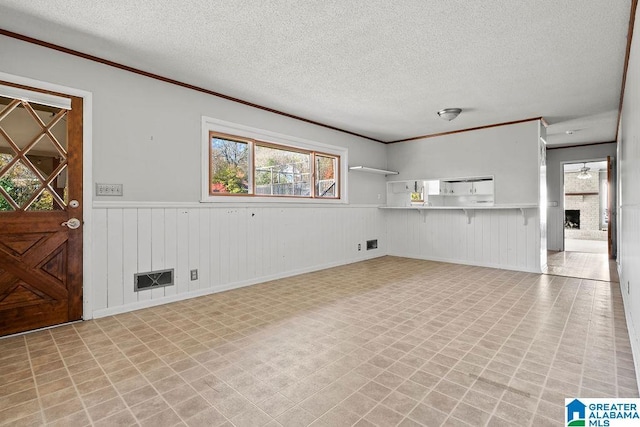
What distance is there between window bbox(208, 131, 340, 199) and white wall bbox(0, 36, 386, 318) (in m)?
0.24

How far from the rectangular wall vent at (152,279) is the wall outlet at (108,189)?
2.85 feet

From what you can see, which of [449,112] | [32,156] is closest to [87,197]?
[32,156]

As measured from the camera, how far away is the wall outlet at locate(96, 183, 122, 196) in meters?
3.16

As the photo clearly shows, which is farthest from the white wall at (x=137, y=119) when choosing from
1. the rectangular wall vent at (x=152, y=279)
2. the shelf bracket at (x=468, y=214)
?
the shelf bracket at (x=468, y=214)

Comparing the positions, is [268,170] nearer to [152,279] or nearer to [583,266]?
[152,279]

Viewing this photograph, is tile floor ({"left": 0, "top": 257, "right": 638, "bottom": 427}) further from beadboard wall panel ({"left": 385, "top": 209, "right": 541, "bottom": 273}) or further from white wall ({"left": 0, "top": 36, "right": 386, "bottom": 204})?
beadboard wall panel ({"left": 385, "top": 209, "right": 541, "bottom": 273})

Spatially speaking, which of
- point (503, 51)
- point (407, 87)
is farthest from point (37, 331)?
point (503, 51)

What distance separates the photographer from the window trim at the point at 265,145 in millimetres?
3996

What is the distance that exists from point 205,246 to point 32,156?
1832 mm

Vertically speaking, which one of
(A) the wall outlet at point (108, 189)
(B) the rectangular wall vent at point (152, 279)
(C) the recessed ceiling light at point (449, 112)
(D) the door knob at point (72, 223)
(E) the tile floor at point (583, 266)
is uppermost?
(C) the recessed ceiling light at point (449, 112)

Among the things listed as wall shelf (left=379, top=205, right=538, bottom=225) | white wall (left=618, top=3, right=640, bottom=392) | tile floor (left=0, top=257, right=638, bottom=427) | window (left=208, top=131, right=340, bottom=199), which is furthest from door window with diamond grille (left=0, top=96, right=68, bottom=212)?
wall shelf (left=379, top=205, right=538, bottom=225)

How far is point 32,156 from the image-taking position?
2.85 meters

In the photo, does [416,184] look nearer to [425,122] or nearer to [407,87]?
[425,122]

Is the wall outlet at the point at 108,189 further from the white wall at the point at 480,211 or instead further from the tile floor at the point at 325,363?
the white wall at the point at 480,211
